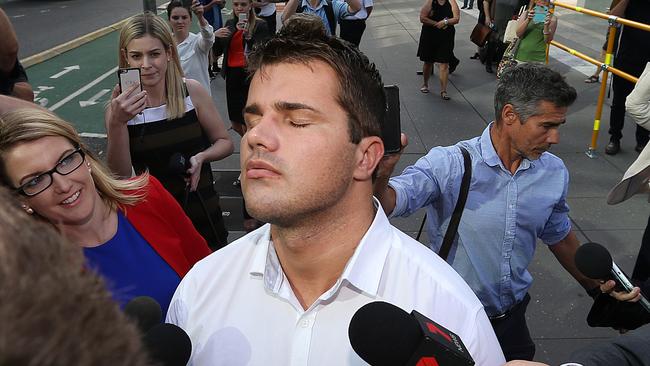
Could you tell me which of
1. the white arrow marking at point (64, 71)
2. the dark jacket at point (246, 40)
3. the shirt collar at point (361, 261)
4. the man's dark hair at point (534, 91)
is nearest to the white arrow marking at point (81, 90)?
the white arrow marking at point (64, 71)

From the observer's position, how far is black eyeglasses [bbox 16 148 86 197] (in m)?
2.22

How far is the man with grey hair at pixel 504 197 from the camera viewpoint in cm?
264

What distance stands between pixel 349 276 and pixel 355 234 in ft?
0.56

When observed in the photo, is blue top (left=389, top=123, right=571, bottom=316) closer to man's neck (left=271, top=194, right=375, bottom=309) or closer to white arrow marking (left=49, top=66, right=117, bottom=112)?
man's neck (left=271, top=194, right=375, bottom=309)

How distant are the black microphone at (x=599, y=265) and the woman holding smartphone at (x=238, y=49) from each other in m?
4.23

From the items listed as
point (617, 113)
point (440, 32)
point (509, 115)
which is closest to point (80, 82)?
point (440, 32)

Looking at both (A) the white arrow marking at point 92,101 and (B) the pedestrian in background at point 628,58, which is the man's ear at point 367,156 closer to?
(B) the pedestrian in background at point 628,58

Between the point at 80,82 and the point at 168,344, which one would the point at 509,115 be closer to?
the point at 168,344

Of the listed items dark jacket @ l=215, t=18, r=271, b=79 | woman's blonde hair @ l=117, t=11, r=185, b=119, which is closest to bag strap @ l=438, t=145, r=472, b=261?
woman's blonde hair @ l=117, t=11, r=185, b=119

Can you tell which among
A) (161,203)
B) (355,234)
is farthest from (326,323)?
(161,203)

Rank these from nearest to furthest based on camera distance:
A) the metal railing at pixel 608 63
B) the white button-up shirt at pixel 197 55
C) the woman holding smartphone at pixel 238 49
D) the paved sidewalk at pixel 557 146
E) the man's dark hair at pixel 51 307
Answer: the man's dark hair at pixel 51 307, the paved sidewalk at pixel 557 146, the white button-up shirt at pixel 197 55, the metal railing at pixel 608 63, the woman holding smartphone at pixel 238 49

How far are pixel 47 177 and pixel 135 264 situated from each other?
0.49 meters

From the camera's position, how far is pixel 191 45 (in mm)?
5508

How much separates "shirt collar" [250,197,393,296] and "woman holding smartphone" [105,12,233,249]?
1751 millimetres
